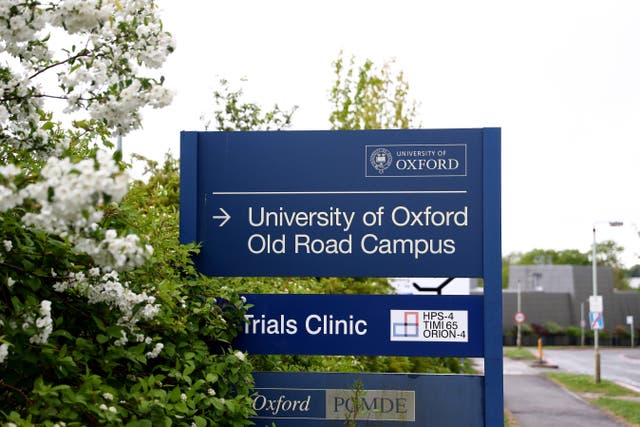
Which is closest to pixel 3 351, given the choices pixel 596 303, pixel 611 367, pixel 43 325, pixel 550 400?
pixel 43 325

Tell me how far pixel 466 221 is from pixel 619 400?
63.8ft

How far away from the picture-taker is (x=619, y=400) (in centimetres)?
2238

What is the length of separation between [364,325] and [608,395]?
847 inches

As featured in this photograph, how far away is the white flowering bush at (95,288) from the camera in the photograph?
3.39 m

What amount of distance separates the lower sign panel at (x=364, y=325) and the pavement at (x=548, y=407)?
13.0 metres

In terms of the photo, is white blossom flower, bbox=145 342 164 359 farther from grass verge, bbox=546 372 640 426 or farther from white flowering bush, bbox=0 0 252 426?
grass verge, bbox=546 372 640 426

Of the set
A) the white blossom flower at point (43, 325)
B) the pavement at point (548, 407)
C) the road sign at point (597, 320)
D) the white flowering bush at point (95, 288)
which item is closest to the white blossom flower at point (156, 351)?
the white flowering bush at point (95, 288)

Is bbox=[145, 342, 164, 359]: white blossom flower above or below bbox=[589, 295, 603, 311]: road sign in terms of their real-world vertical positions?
above

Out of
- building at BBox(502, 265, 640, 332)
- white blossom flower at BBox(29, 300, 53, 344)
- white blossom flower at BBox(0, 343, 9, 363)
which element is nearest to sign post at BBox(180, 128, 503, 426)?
white blossom flower at BBox(29, 300, 53, 344)

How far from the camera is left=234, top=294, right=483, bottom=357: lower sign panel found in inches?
190

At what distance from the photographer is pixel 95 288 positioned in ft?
12.3

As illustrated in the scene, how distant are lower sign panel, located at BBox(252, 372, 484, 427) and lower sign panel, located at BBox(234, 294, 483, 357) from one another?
0.52ft

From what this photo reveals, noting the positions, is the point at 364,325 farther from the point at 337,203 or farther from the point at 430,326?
the point at 337,203

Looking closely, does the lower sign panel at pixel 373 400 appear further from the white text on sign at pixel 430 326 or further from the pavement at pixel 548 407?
the pavement at pixel 548 407
